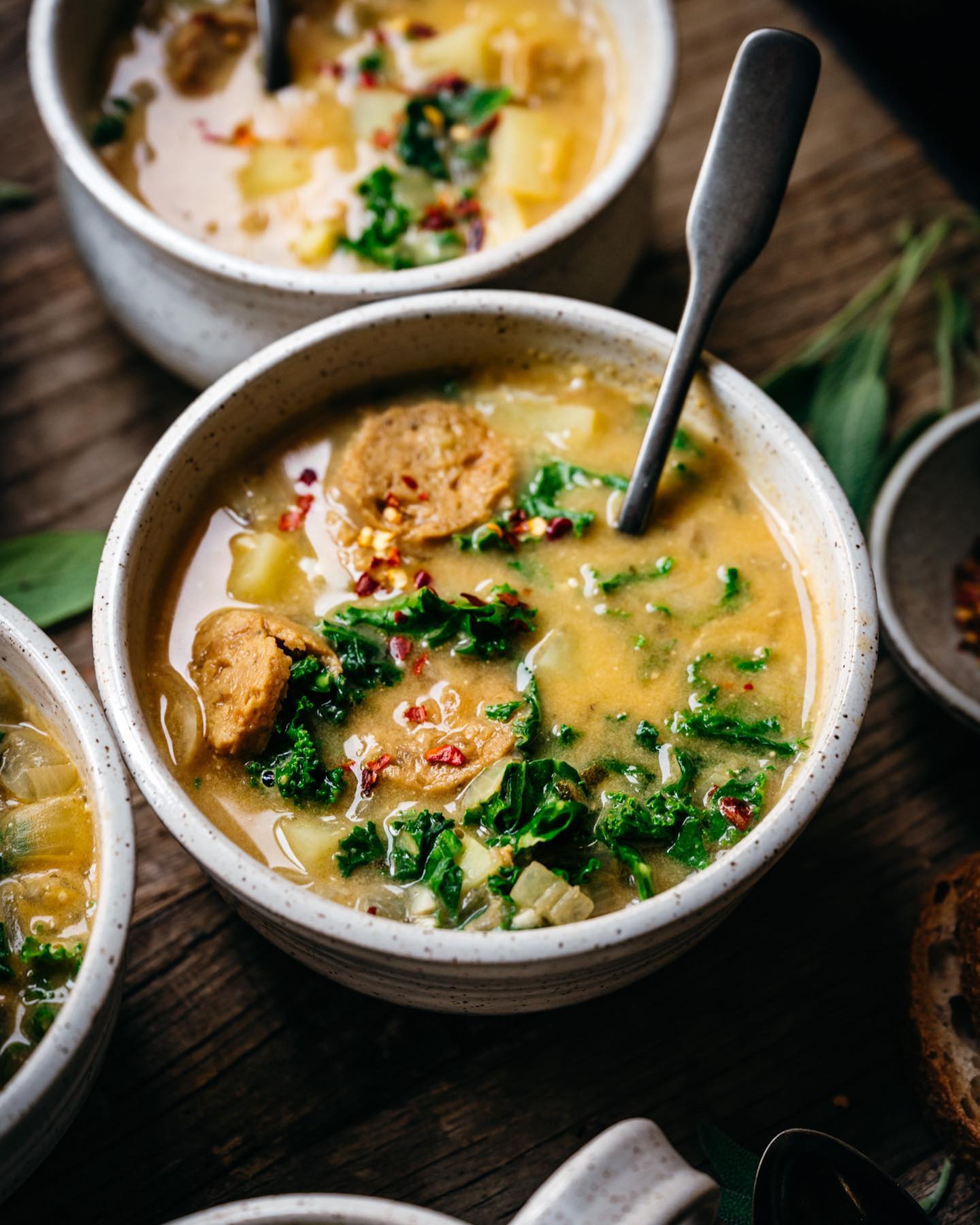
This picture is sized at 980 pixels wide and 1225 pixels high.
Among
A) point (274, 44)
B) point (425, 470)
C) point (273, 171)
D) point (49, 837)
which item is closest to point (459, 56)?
point (274, 44)

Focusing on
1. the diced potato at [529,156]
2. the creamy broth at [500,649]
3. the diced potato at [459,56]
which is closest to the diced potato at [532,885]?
the creamy broth at [500,649]

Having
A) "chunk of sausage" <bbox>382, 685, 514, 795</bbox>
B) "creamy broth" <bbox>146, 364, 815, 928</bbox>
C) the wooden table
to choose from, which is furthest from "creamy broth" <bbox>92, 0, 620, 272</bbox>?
"chunk of sausage" <bbox>382, 685, 514, 795</bbox>

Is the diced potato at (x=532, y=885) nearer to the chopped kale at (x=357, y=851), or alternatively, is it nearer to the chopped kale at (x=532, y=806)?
the chopped kale at (x=532, y=806)

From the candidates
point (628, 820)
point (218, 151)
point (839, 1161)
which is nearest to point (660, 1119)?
point (839, 1161)

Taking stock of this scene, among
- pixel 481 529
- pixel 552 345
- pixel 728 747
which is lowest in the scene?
pixel 728 747

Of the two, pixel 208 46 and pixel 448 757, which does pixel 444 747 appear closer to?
pixel 448 757

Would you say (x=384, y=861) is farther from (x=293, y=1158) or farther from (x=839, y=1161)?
(x=839, y=1161)

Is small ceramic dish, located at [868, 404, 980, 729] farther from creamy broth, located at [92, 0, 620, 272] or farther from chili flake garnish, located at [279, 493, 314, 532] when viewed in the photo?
chili flake garnish, located at [279, 493, 314, 532]
